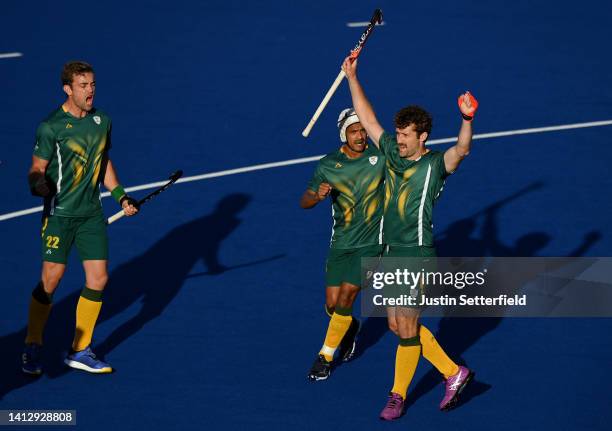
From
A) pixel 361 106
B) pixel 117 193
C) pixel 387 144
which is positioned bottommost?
pixel 117 193

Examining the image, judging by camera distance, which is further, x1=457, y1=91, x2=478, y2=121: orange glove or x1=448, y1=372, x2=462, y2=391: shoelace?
x1=448, y1=372, x2=462, y2=391: shoelace

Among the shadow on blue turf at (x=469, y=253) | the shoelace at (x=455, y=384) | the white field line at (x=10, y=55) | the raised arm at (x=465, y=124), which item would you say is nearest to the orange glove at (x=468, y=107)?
the raised arm at (x=465, y=124)

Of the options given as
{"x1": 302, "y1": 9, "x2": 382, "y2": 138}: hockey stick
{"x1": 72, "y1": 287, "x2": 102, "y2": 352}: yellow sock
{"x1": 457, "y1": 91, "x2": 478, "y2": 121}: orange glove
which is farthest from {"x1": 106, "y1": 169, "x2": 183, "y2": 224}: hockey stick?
{"x1": 457, "y1": 91, "x2": 478, "y2": 121}: orange glove

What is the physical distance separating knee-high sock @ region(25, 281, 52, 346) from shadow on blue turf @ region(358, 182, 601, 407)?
2944 millimetres

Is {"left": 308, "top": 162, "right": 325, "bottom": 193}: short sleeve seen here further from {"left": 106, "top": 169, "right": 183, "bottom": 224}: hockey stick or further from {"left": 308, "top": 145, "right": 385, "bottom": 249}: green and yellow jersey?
{"left": 106, "top": 169, "right": 183, "bottom": 224}: hockey stick

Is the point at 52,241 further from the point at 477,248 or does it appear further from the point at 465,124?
the point at 477,248

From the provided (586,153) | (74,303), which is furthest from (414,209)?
(586,153)

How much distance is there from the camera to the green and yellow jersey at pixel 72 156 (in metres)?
11.0

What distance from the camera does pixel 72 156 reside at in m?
11.1

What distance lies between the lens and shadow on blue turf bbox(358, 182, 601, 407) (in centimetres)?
1126

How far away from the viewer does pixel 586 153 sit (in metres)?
16.1

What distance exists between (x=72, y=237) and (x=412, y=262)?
3085 millimetres

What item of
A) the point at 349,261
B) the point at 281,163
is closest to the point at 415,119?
the point at 349,261

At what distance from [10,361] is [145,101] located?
679cm
